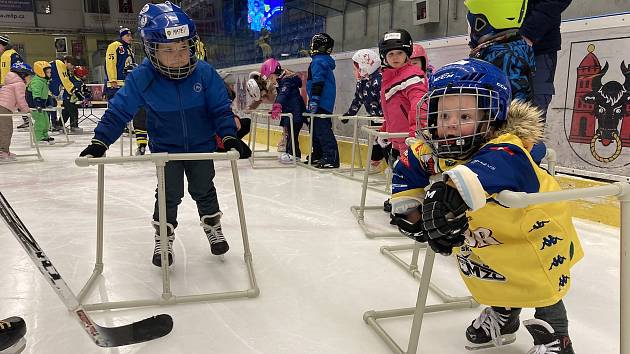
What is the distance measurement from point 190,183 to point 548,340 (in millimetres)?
1491

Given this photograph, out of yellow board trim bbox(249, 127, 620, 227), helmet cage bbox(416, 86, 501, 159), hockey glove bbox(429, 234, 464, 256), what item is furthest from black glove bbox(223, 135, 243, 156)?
yellow board trim bbox(249, 127, 620, 227)

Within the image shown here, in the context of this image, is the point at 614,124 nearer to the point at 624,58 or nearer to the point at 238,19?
the point at 624,58

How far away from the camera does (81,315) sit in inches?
48.1

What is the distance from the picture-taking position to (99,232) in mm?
1865

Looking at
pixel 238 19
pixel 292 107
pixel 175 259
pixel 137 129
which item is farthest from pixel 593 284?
pixel 238 19

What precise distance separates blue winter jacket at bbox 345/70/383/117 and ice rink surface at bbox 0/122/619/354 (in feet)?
3.00

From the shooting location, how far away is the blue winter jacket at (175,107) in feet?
6.13

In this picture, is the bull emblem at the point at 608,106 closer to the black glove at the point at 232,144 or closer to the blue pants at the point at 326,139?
the black glove at the point at 232,144

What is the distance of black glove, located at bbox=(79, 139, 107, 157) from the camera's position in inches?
63.9

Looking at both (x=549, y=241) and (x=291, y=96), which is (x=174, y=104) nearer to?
(x=549, y=241)

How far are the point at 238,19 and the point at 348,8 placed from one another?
3734mm

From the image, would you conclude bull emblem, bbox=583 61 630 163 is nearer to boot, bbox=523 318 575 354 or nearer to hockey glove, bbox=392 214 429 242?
boot, bbox=523 318 575 354

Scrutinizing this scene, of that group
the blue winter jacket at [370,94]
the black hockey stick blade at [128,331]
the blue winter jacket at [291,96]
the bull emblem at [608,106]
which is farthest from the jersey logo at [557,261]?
the blue winter jacket at [291,96]

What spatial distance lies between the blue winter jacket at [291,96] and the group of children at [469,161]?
2975 millimetres
